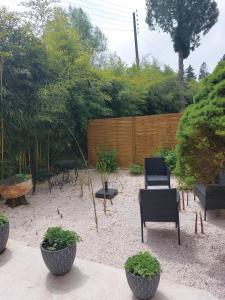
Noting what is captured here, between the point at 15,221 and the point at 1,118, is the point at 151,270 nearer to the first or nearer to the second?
the point at 15,221

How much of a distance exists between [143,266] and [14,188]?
3.28 m

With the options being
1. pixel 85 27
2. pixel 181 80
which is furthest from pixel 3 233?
pixel 85 27

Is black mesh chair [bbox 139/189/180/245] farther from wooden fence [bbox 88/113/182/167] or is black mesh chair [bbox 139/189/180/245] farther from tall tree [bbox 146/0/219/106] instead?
tall tree [bbox 146/0/219/106]

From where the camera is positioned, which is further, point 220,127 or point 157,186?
point 157,186

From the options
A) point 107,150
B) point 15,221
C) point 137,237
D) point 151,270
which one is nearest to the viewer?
point 151,270

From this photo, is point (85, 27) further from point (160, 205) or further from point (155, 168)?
point (160, 205)

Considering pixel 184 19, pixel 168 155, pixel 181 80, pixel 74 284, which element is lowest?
pixel 74 284

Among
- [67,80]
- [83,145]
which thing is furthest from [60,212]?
[83,145]

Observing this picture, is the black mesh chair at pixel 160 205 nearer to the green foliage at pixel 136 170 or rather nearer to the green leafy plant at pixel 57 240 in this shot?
the green leafy plant at pixel 57 240

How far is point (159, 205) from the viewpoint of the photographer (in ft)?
10.3

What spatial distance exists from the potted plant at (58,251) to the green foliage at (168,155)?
4.35m

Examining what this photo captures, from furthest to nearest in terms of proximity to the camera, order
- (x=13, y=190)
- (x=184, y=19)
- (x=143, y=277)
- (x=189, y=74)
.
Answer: (x=189, y=74) < (x=184, y=19) < (x=13, y=190) < (x=143, y=277)

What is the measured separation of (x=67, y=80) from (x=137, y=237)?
175 inches

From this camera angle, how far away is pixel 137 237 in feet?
11.0
